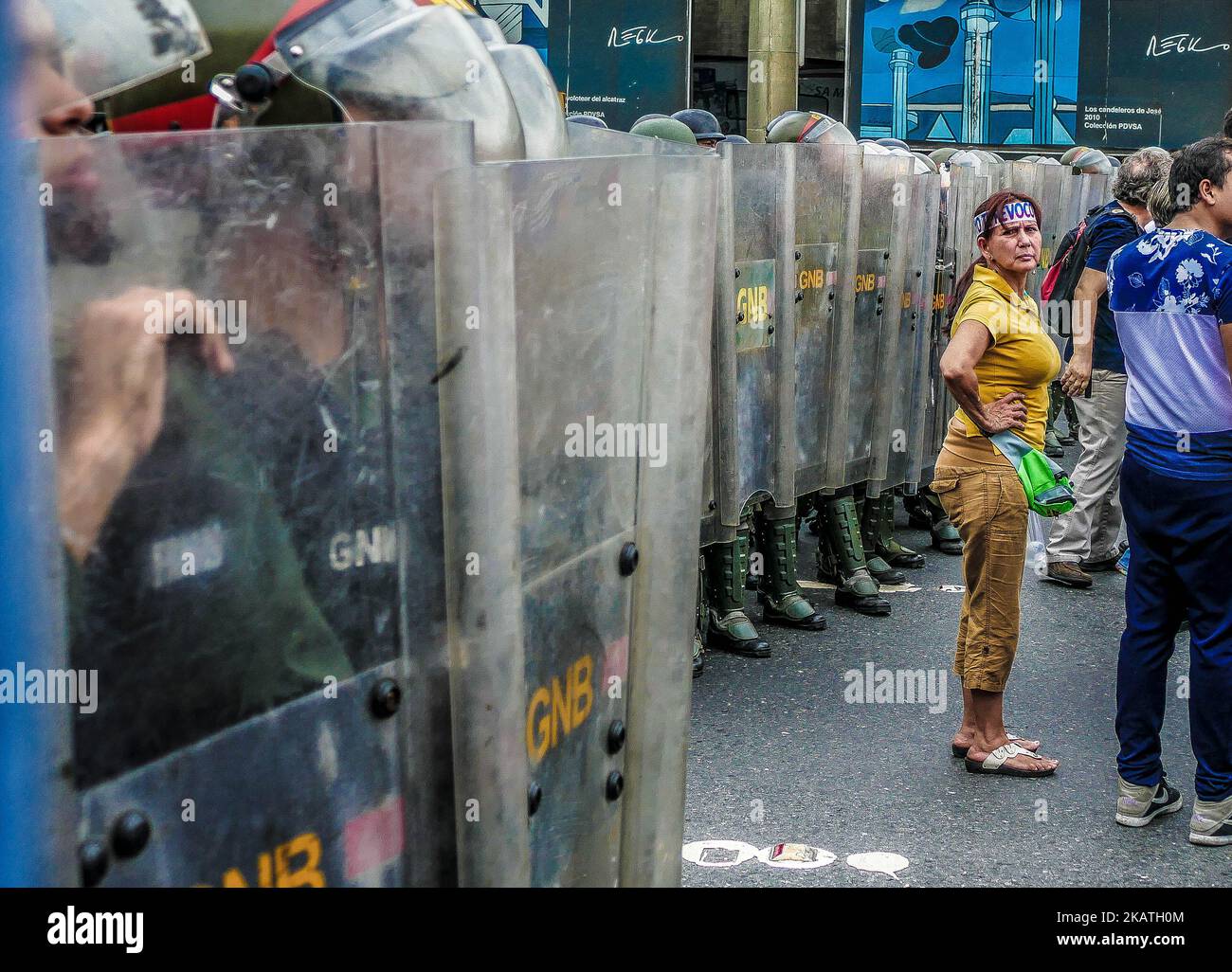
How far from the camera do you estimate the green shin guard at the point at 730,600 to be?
6602 mm

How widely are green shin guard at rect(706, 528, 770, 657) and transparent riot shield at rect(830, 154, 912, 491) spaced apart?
113cm

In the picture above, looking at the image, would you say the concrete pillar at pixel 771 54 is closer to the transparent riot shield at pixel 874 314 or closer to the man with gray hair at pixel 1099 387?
the transparent riot shield at pixel 874 314

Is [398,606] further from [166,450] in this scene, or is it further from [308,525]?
[166,450]

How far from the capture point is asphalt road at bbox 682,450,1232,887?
14.3 feet

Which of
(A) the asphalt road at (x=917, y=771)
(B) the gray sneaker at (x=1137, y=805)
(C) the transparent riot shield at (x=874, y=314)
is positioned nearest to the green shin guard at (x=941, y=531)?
(C) the transparent riot shield at (x=874, y=314)

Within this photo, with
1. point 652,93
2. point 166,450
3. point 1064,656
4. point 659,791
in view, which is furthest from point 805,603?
point 652,93

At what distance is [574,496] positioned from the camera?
1999 mm

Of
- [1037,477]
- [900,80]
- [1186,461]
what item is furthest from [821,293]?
[900,80]

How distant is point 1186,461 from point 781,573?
299 centimetres

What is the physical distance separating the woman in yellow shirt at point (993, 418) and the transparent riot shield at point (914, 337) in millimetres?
2889

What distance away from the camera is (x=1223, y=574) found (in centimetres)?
427

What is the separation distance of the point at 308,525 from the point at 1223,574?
3492 mm

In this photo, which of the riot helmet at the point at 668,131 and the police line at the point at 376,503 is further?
the riot helmet at the point at 668,131

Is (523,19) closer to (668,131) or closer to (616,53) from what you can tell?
(616,53)
